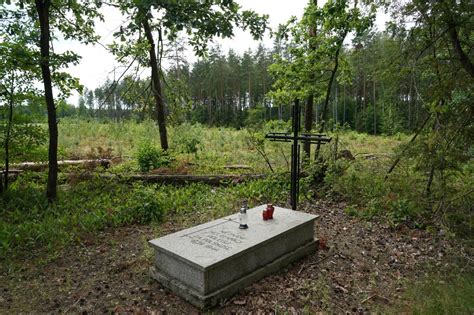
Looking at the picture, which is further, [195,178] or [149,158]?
[149,158]

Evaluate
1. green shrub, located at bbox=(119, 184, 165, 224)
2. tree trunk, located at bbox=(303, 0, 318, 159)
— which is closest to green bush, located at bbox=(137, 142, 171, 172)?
green shrub, located at bbox=(119, 184, 165, 224)

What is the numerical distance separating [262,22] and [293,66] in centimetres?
313

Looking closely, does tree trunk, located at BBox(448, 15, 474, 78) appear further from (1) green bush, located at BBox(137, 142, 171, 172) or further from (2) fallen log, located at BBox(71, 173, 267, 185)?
(1) green bush, located at BBox(137, 142, 171, 172)

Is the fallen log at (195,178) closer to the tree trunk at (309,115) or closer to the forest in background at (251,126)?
the forest in background at (251,126)

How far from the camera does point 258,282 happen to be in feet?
11.6

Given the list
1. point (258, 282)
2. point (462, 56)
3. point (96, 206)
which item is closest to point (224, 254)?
point (258, 282)

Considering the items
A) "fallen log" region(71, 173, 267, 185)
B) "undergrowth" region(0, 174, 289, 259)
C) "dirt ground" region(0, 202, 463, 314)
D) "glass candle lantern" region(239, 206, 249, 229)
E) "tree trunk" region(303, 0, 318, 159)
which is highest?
"tree trunk" region(303, 0, 318, 159)

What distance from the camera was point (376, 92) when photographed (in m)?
34.8

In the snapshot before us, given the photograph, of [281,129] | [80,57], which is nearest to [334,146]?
[281,129]

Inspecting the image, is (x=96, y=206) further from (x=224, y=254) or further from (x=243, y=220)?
(x=224, y=254)

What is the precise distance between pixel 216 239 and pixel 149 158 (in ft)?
20.2

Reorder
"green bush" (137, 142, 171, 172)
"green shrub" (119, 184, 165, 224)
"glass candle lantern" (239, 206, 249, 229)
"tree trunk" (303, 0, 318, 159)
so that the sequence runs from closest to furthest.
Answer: "glass candle lantern" (239, 206, 249, 229) → "green shrub" (119, 184, 165, 224) → "tree trunk" (303, 0, 318, 159) → "green bush" (137, 142, 171, 172)

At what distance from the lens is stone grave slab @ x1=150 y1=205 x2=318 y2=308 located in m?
3.11

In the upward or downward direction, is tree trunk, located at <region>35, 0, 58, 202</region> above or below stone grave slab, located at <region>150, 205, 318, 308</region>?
above
